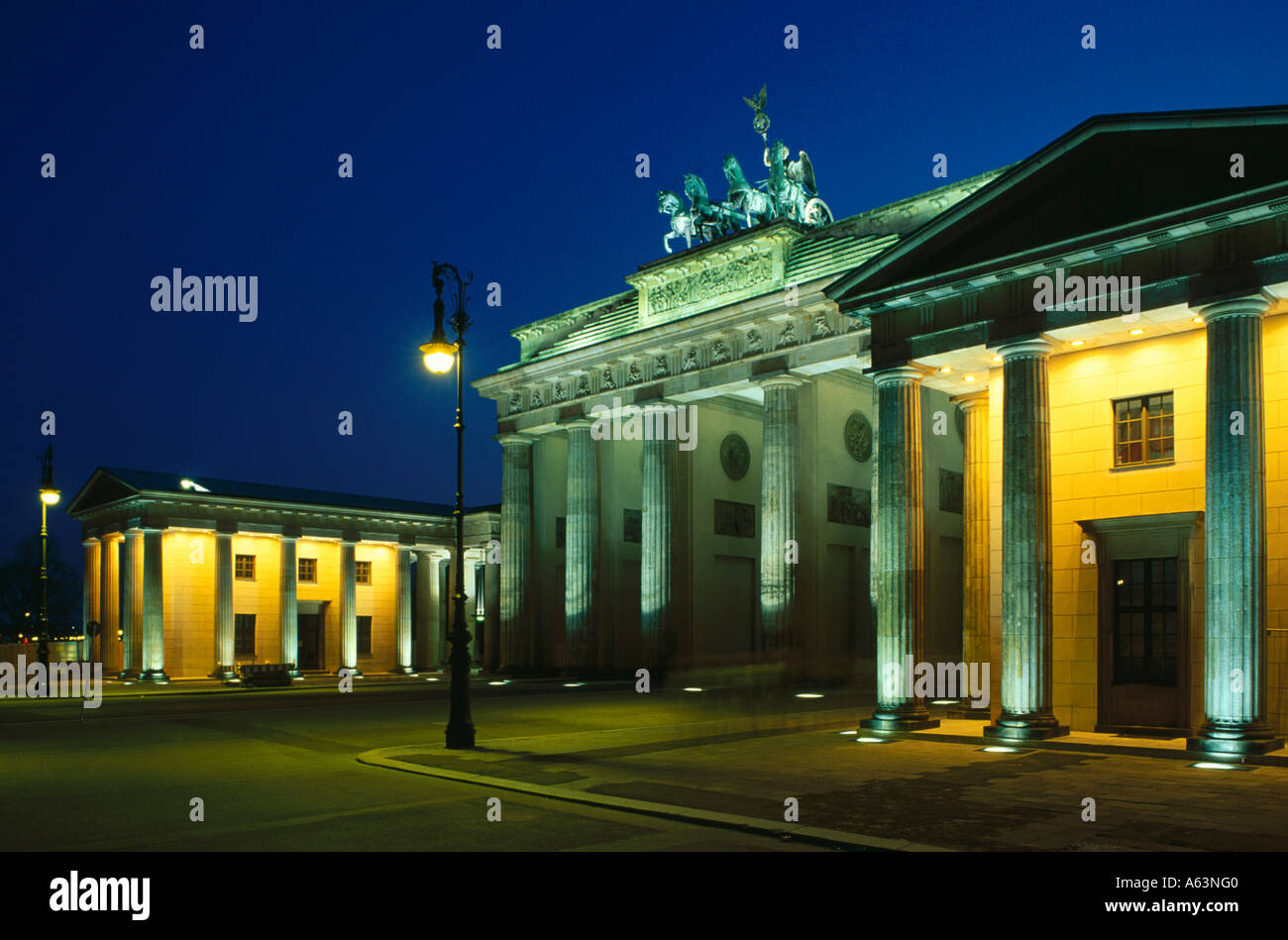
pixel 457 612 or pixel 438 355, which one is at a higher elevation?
pixel 438 355

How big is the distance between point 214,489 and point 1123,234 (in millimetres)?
51250

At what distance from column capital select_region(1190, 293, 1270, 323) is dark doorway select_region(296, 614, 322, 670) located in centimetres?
5681

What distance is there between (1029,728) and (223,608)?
4699 centimetres

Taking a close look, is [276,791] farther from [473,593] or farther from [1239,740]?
[473,593]

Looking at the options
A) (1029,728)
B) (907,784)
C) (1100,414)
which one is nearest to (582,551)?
(1100,414)

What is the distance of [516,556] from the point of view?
1988 inches

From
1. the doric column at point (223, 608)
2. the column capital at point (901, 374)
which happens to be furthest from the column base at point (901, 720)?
the doric column at point (223, 608)

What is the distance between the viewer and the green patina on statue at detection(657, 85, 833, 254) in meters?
41.4

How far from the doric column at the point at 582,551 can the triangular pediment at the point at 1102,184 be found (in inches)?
1000

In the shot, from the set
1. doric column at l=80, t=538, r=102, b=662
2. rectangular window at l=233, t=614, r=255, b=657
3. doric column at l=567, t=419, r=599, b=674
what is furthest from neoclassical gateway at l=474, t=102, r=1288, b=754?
doric column at l=80, t=538, r=102, b=662

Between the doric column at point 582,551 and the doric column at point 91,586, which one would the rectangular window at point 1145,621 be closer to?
the doric column at point 582,551

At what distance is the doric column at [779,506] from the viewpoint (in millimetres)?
37938
